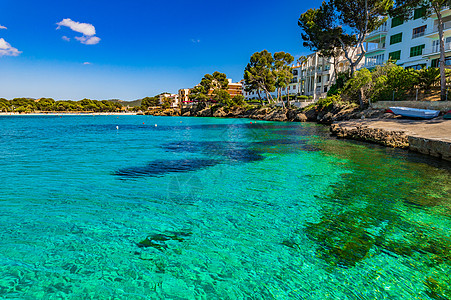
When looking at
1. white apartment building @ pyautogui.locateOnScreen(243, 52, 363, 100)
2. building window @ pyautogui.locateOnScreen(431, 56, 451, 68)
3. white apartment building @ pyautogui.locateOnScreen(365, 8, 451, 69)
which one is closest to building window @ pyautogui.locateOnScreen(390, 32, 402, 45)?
white apartment building @ pyautogui.locateOnScreen(365, 8, 451, 69)

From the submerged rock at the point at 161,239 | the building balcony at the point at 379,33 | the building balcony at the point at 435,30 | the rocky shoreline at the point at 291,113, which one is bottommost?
the submerged rock at the point at 161,239

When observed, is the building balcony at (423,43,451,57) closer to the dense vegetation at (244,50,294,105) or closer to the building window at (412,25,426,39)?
the building window at (412,25,426,39)

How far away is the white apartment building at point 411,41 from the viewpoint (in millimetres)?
33688

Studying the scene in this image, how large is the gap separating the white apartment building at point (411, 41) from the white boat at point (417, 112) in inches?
679

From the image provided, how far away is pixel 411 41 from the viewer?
37.5m

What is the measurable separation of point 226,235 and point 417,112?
25075 millimetres

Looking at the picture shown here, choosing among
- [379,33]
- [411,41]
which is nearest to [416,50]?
[411,41]

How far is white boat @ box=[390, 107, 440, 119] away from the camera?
21.2 metres

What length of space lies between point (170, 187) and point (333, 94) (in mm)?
45691

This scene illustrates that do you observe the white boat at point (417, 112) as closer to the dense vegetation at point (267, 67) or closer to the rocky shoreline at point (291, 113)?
the rocky shoreline at point (291, 113)

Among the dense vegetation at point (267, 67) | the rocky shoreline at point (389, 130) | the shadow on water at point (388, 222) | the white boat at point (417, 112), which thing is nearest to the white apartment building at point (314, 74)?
the dense vegetation at point (267, 67)

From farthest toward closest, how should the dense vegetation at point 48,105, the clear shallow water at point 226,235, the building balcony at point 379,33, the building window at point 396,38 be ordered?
the dense vegetation at point 48,105 < the building balcony at point 379,33 < the building window at point 396,38 < the clear shallow water at point 226,235

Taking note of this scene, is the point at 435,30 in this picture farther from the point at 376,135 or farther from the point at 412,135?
the point at 412,135

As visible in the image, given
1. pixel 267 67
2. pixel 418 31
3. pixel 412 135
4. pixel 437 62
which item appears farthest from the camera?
pixel 267 67
